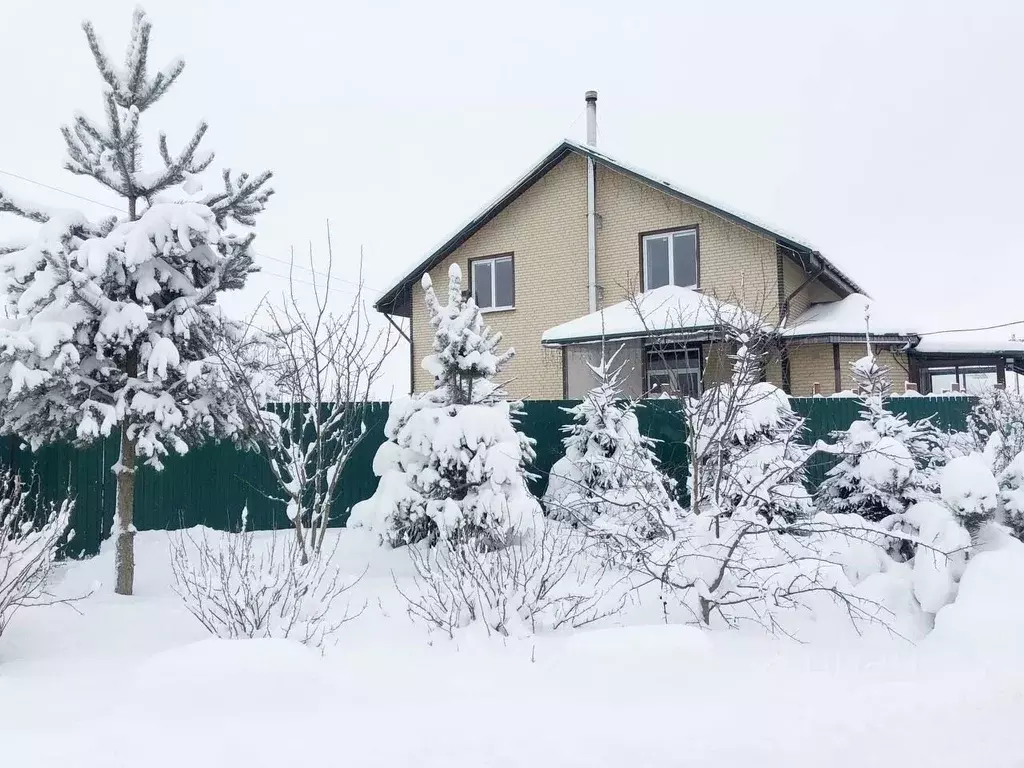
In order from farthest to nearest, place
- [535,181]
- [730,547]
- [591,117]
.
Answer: [591,117], [535,181], [730,547]

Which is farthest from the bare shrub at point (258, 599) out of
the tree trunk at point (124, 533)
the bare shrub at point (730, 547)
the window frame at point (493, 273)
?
the window frame at point (493, 273)

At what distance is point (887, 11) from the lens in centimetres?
1230

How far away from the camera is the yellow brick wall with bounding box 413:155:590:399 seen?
16.9 meters

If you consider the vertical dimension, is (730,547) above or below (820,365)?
below

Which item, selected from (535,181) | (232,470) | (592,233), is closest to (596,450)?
(232,470)

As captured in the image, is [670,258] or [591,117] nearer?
[670,258]

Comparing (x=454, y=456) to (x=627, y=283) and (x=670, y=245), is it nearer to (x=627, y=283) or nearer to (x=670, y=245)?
(x=627, y=283)

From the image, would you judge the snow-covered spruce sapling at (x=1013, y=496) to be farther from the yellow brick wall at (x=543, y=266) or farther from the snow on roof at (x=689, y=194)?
the yellow brick wall at (x=543, y=266)

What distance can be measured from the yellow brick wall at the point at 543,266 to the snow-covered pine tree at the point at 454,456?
8.38m

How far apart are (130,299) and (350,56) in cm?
1187

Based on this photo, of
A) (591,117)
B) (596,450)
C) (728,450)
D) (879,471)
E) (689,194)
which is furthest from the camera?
(591,117)

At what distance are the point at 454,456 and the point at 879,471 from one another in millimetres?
4283

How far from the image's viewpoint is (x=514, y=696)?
4.58m

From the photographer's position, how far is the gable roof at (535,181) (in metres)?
14.6
